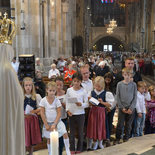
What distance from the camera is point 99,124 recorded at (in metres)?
4.18

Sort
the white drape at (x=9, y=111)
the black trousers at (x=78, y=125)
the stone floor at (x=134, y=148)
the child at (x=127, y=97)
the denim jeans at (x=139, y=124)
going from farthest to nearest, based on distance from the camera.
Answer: the denim jeans at (x=139, y=124)
the child at (x=127, y=97)
the black trousers at (x=78, y=125)
the stone floor at (x=134, y=148)
the white drape at (x=9, y=111)

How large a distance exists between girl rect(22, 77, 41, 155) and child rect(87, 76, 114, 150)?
1.03 meters

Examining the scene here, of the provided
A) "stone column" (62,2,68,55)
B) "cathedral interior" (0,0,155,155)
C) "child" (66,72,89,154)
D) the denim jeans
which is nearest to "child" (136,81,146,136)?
the denim jeans

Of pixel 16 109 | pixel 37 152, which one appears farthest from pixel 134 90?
pixel 16 109

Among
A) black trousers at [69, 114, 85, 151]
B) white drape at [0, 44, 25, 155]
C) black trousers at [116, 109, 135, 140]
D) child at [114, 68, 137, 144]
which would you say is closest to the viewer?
white drape at [0, 44, 25, 155]

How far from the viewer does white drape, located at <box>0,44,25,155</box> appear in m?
1.51

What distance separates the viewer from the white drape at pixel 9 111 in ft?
4.97

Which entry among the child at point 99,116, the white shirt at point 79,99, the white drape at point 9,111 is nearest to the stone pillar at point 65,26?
the child at point 99,116

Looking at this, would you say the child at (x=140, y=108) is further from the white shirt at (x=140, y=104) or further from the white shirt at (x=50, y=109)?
the white shirt at (x=50, y=109)

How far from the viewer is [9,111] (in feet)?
5.00

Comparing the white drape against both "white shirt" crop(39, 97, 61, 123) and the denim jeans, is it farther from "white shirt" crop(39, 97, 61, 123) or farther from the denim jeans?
the denim jeans

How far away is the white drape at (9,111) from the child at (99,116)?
2688 millimetres

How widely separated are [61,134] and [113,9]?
48.7 m

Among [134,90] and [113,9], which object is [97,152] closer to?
[134,90]
